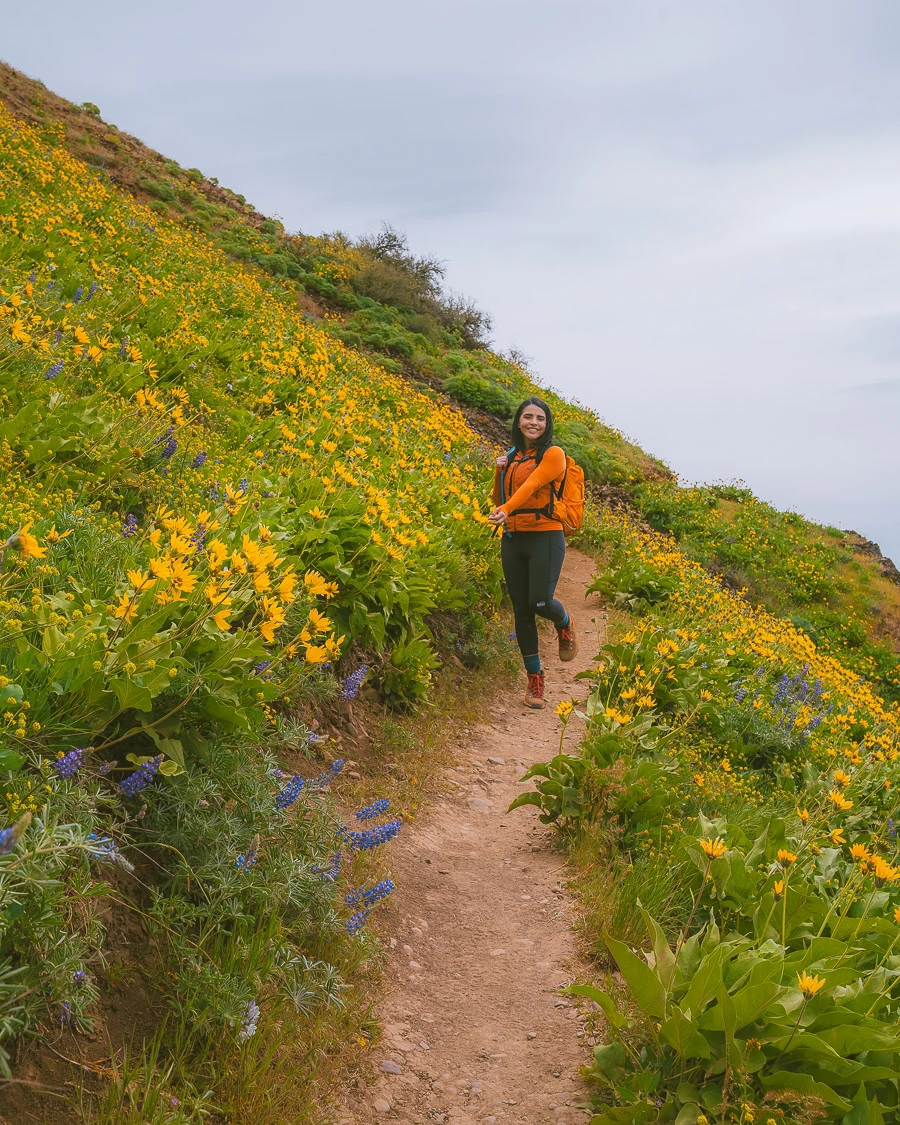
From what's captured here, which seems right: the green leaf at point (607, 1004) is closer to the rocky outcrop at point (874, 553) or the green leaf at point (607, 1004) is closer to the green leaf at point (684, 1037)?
the green leaf at point (684, 1037)

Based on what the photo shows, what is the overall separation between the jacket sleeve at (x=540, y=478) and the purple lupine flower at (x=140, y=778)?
477 cm

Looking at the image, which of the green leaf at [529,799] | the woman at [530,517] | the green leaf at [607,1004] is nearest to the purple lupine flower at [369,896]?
the green leaf at [607,1004]

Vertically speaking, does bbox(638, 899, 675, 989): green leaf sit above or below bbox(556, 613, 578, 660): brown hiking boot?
below

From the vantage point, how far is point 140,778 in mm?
2752

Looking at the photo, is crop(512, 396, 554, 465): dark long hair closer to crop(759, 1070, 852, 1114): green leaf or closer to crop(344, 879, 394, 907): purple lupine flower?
crop(344, 879, 394, 907): purple lupine flower

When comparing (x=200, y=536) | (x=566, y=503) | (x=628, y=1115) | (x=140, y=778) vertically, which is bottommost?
A: (x=628, y=1115)

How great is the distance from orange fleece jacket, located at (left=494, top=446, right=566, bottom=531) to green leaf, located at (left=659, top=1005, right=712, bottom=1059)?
4729mm

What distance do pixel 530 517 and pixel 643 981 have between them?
4.82m

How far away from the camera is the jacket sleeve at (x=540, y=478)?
7.21 meters

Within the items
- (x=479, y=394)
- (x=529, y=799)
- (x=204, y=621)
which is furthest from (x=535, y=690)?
(x=479, y=394)

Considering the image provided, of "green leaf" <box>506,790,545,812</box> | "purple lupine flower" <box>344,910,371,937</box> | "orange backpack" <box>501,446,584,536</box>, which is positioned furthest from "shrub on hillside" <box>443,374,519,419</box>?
"purple lupine flower" <box>344,910,371,937</box>

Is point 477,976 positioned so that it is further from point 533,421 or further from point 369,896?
point 533,421

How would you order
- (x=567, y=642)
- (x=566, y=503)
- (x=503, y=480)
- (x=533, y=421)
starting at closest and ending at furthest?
(x=533, y=421)
(x=566, y=503)
(x=503, y=480)
(x=567, y=642)

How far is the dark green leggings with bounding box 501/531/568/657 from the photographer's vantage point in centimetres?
748
